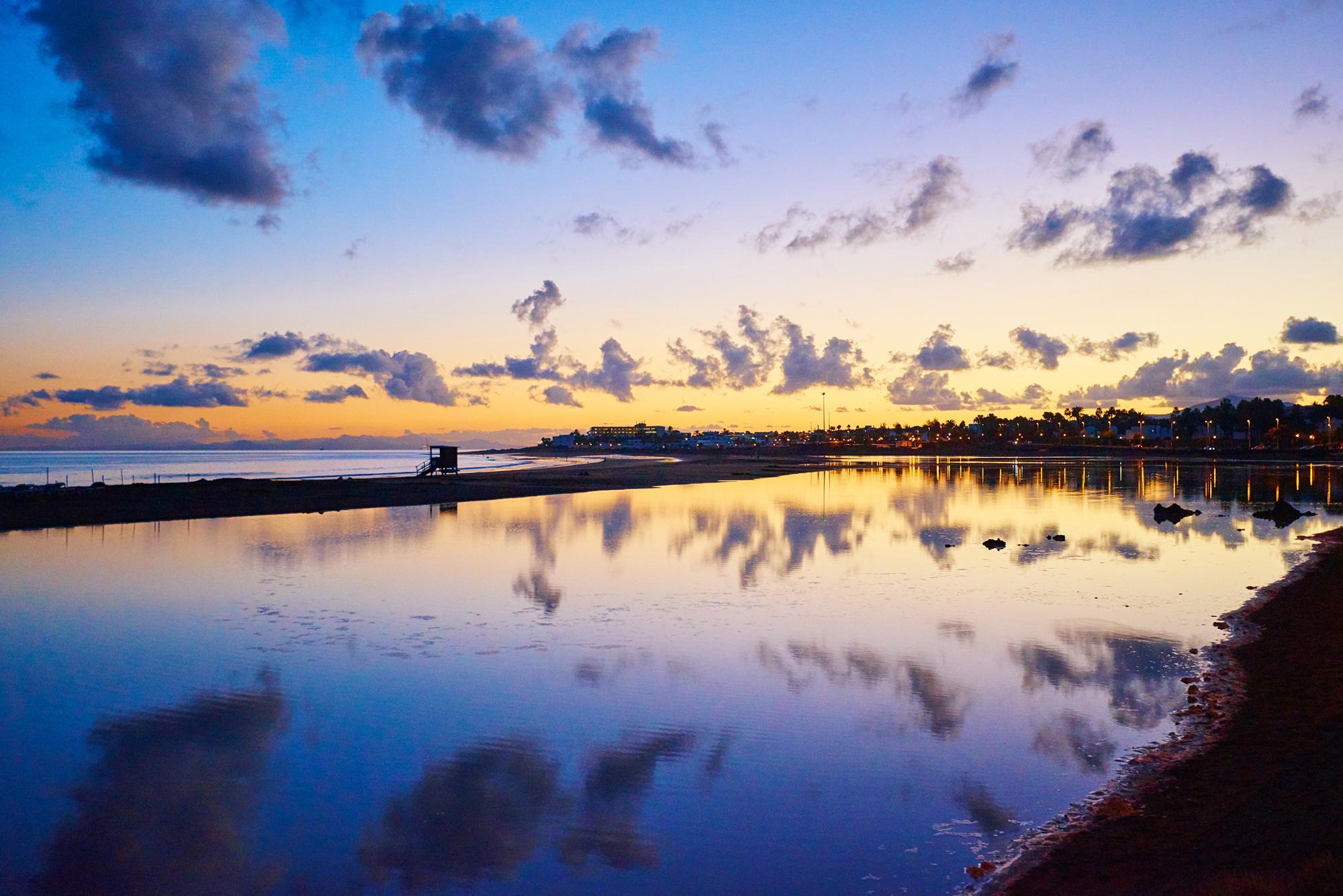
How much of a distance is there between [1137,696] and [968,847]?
18.5 ft

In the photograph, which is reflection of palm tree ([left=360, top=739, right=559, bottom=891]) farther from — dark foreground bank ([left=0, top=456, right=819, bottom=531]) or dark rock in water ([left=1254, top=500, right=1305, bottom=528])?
dark rock in water ([left=1254, top=500, right=1305, bottom=528])

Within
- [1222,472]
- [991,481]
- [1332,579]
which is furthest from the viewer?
[1222,472]

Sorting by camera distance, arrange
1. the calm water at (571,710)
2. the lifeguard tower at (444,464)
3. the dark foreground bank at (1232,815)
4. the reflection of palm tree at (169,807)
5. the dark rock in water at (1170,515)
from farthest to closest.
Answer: the lifeguard tower at (444,464)
the dark rock in water at (1170,515)
the calm water at (571,710)
the reflection of palm tree at (169,807)
the dark foreground bank at (1232,815)

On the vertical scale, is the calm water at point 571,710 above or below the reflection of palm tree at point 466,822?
below

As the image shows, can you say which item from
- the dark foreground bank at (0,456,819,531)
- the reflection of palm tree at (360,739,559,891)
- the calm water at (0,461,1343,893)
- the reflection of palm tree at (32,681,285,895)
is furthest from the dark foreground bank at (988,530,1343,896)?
the dark foreground bank at (0,456,819,531)

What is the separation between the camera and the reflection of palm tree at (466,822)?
285 inches

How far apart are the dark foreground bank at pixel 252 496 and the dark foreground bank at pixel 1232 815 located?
133 feet

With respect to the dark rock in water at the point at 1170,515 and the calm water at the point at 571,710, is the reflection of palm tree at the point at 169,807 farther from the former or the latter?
the dark rock in water at the point at 1170,515

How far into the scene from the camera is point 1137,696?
11.6 meters

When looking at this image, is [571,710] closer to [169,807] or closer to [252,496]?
[169,807]

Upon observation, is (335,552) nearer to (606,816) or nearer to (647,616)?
(647,616)

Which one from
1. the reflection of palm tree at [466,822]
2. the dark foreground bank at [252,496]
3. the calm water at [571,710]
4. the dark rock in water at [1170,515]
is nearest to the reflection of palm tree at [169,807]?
the calm water at [571,710]

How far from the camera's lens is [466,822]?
8047 mm

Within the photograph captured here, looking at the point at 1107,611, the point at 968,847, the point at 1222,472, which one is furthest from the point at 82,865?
the point at 1222,472
